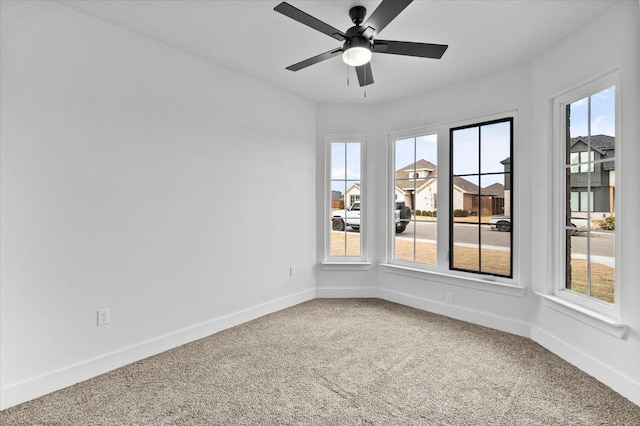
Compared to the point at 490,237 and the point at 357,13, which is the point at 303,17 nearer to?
the point at 357,13

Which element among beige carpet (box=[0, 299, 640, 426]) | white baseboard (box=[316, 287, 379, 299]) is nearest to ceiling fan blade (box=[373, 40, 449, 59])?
beige carpet (box=[0, 299, 640, 426])

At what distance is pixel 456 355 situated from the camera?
9.14ft

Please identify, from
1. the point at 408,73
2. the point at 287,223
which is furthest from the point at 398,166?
the point at 287,223

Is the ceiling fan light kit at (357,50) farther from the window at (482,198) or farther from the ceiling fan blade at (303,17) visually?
the window at (482,198)

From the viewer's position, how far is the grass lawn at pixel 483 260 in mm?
2527

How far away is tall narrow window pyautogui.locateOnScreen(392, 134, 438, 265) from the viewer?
4.05 metres

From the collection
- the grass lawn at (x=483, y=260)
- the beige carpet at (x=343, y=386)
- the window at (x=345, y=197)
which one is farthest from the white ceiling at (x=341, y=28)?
the beige carpet at (x=343, y=386)

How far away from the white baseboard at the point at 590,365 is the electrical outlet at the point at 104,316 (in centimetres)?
367

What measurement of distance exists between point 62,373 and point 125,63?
2.37 metres

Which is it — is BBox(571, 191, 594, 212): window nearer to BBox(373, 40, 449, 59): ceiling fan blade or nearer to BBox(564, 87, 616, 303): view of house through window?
BBox(564, 87, 616, 303): view of house through window

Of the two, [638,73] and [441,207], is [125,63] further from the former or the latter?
[638,73]

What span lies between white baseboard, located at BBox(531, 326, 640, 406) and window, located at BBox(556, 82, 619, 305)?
448mm

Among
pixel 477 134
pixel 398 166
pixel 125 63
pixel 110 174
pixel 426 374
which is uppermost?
pixel 125 63

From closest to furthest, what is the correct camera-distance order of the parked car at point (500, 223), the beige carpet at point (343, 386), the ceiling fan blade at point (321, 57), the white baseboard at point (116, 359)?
the beige carpet at point (343, 386) → the white baseboard at point (116, 359) → the ceiling fan blade at point (321, 57) → the parked car at point (500, 223)
